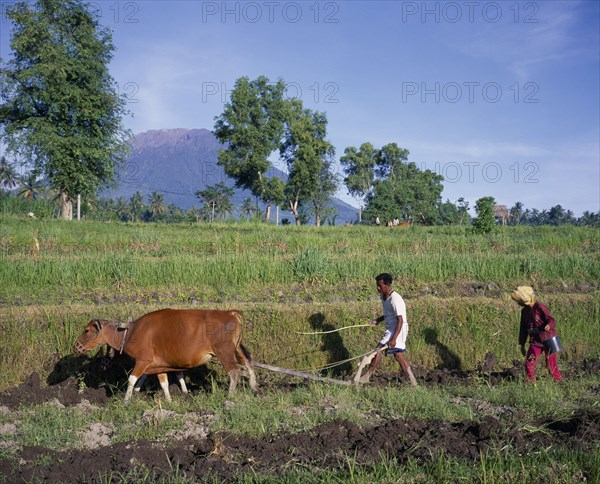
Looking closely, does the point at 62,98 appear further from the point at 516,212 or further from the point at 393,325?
the point at 516,212

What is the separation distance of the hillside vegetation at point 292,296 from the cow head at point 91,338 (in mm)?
1583

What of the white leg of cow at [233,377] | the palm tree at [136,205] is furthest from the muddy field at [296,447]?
the palm tree at [136,205]

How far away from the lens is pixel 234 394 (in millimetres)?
7922

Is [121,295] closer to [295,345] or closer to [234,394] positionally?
[295,345]

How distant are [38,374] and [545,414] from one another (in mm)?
6996

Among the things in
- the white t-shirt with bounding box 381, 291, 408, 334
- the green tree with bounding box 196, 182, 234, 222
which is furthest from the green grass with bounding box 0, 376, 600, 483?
the green tree with bounding box 196, 182, 234, 222

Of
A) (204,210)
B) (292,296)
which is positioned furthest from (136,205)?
(292,296)

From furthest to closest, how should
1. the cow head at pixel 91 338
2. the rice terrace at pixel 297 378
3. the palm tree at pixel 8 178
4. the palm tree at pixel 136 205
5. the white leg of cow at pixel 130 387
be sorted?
the palm tree at pixel 136 205, the palm tree at pixel 8 178, the cow head at pixel 91 338, the white leg of cow at pixel 130 387, the rice terrace at pixel 297 378

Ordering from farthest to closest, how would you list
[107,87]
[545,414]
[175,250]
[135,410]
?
[107,87]
[175,250]
[135,410]
[545,414]

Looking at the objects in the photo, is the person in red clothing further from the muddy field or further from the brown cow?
the brown cow

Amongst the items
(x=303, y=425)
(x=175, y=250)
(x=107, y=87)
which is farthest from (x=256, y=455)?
(x=107, y=87)

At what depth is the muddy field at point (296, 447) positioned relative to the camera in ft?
17.4

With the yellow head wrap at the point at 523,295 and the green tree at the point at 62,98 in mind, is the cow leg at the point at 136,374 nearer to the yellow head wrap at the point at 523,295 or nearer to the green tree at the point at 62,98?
the yellow head wrap at the point at 523,295

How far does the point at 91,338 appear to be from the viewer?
27.8 feet
